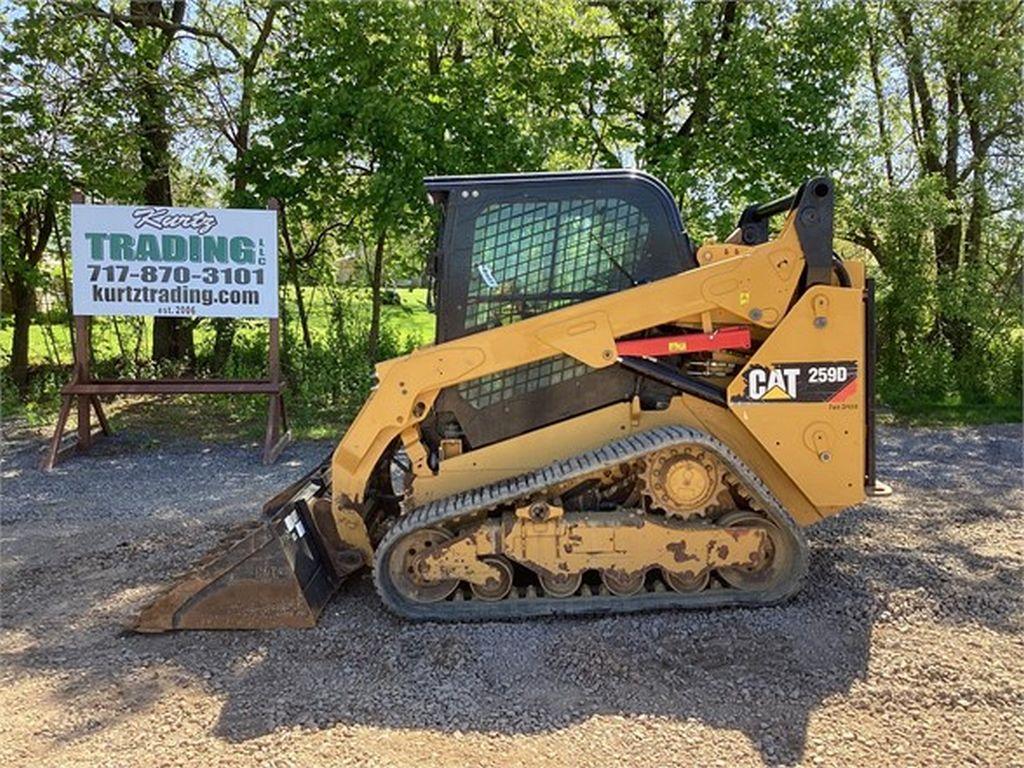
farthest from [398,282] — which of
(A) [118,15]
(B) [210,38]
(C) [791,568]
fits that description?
(C) [791,568]

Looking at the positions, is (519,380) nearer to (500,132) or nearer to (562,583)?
(562,583)

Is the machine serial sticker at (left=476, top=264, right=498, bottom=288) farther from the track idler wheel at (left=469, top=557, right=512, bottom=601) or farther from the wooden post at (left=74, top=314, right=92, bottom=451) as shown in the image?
the wooden post at (left=74, top=314, right=92, bottom=451)

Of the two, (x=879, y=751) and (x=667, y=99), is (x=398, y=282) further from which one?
(x=879, y=751)

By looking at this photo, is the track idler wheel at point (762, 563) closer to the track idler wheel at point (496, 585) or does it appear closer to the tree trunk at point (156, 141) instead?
the track idler wheel at point (496, 585)

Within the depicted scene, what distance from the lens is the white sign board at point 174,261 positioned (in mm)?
8344

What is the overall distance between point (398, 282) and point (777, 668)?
10179 millimetres

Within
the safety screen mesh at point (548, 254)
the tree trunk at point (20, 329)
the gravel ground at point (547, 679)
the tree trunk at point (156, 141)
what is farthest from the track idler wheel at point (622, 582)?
the tree trunk at point (20, 329)

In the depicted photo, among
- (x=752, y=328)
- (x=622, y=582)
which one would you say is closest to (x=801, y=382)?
(x=752, y=328)

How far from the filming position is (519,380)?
4.50 meters

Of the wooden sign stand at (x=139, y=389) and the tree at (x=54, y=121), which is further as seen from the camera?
the tree at (x=54, y=121)

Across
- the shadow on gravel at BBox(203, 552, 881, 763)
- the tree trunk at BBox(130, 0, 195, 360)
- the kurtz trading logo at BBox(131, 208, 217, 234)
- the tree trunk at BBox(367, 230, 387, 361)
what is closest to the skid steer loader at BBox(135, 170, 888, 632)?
the shadow on gravel at BBox(203, 552, 881, 763)

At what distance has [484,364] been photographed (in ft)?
14.3

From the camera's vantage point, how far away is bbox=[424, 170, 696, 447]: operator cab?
443 cm

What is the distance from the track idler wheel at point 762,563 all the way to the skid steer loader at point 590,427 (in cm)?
1
